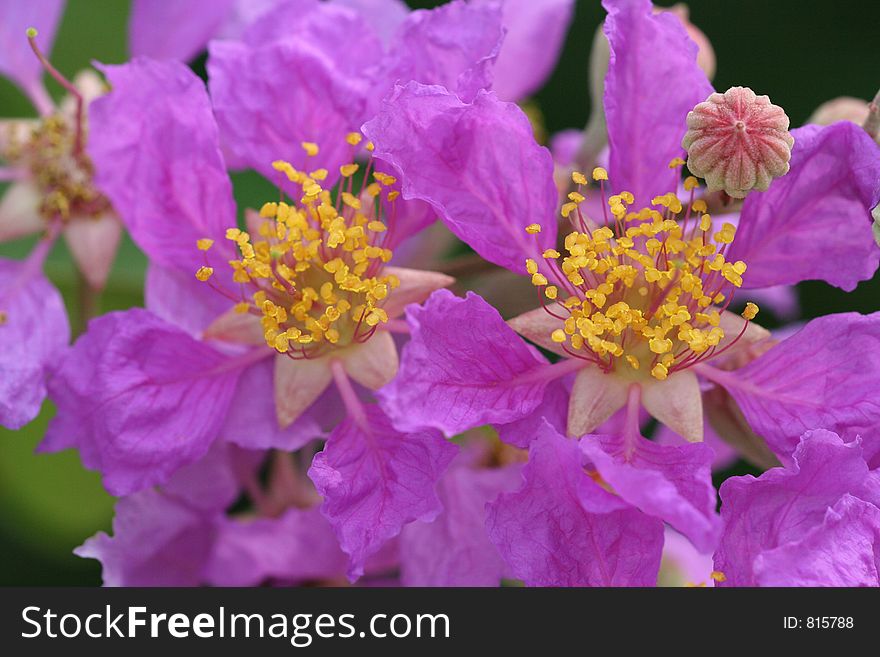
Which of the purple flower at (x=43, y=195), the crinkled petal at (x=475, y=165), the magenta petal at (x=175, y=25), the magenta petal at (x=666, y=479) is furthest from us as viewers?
the magenta petal at (x=175, y=25)

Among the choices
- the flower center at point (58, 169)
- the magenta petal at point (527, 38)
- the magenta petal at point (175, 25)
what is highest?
the magenta petal at point (175, 25)

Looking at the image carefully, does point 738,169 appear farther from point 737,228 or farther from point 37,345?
point 37,345

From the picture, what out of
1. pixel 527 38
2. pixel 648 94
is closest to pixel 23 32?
pixel 527 38

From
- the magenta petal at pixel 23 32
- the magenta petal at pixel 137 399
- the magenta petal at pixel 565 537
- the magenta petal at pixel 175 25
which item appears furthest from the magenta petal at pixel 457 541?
the magenta petal at pixel 23 32

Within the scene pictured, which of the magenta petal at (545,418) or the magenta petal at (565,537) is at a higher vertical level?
the magenta petal at (545,418)

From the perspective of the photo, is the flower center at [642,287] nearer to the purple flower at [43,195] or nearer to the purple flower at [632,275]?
the purple flower at [632,275]

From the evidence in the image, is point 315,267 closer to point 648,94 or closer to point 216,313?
point 216,313

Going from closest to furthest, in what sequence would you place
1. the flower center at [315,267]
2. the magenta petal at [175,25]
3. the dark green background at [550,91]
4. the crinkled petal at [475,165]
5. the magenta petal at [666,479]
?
the magenta petal at [666,479]
the crinkled petal at [475,165]
the flower center at [315,267]
the magenta petal at [175,25]
the dark green background at [550,91]
